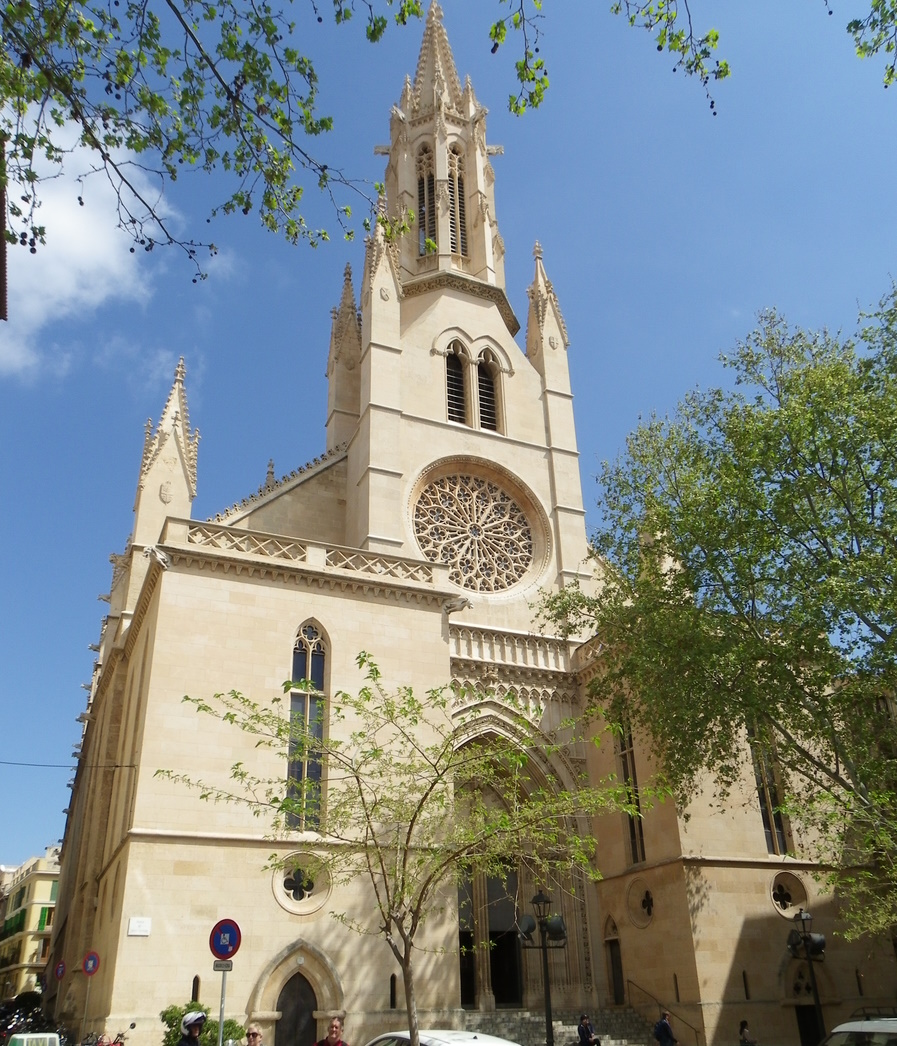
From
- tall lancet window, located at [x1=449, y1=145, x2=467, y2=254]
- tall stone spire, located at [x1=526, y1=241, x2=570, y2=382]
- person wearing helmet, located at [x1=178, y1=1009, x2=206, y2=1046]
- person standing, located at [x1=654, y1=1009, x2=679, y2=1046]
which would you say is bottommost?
person standing, located at [x1=654, y1=1009, x2=679, y2=1046]

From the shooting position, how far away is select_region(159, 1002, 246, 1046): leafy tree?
1298 centimetres

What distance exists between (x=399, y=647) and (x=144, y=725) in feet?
16.7

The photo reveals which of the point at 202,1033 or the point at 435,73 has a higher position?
the point at 435,73

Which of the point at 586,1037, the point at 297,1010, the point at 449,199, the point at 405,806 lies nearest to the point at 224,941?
the point at 405,806

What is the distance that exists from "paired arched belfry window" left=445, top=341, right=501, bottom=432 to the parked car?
18270 mm

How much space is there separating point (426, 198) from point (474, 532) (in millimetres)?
14229

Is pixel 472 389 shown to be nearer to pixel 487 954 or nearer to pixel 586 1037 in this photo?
pixel 487 954

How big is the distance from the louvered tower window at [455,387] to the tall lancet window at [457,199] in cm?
521

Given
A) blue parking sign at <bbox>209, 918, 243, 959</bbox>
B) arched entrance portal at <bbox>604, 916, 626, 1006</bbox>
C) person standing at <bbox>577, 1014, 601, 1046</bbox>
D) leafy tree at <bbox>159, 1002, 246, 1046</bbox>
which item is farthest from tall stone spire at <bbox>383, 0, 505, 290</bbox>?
blue parking sign at <bbox>209, 918, 243, 959</bbox>

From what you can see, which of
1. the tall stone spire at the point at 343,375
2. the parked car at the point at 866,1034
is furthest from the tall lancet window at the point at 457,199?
the parked car at the point at 866,1034

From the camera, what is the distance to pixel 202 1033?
43.8 feet

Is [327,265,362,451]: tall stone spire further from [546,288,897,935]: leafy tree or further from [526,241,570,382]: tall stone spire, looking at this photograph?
[546,288,897,935]: leafy tree

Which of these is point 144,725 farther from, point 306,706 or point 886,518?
point 886,518

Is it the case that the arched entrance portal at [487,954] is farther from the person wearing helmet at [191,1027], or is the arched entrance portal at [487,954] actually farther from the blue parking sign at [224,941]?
the person wearing helmet at [191,1027]
